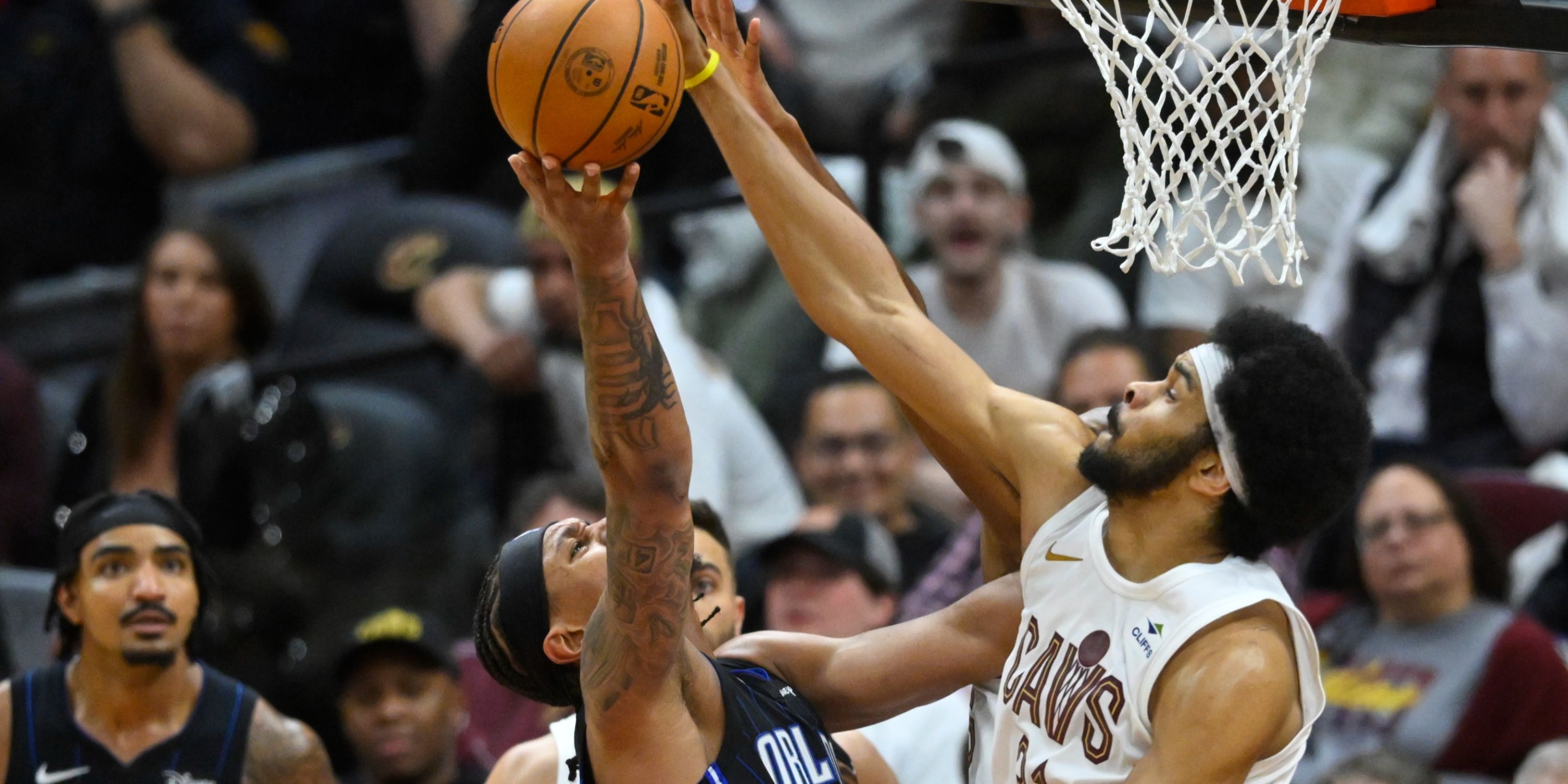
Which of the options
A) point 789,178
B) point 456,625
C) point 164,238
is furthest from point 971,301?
point 789,178

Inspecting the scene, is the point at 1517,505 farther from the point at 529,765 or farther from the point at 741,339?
the point at 529,765

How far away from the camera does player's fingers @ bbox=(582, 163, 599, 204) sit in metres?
2.88

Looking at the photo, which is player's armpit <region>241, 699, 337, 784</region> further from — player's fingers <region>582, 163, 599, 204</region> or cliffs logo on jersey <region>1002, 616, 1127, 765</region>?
player's fingers <region>582, 163, 599, 204</region>

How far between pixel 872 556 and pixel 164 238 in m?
3.06

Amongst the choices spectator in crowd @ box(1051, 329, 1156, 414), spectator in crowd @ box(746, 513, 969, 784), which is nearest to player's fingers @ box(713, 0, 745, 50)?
spectator in crowd @ box(746, 513, 969, 784)

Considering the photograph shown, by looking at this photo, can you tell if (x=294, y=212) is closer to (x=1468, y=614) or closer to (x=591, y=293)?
(x=1468, y=614)

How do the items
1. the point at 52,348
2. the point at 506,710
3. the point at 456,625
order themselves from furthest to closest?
the point at 52,348 → the point at 456,625 → the point at 506,710

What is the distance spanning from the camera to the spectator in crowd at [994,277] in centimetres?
715

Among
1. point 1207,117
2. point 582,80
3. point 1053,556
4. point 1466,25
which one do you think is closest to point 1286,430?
point 1053,556

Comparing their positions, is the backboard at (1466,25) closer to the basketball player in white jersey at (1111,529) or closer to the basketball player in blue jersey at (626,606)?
the basketball player in white jersey at (1111,529)

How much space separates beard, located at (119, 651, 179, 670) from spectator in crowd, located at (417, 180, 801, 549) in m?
2.50

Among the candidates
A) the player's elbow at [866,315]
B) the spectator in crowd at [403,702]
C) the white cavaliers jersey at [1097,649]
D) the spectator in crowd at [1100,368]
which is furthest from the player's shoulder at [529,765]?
the spectator in crowd at [1100,368]

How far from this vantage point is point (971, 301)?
7.23 meters

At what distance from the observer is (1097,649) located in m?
3.50
